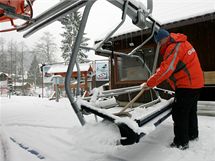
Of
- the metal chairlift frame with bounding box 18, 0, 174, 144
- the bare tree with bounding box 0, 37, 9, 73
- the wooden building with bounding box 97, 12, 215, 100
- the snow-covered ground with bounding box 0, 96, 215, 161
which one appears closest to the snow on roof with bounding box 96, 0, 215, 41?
the wooden building with bounding box 97, 12, 215, 100

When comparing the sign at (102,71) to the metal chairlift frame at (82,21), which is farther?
the sign at (102,71)

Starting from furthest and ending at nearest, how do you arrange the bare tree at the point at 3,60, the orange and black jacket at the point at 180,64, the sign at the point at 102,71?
the bare tree at the point at 3,60 → the sign at the point at 102,71 → the orange and black jacket at the point at 180,64

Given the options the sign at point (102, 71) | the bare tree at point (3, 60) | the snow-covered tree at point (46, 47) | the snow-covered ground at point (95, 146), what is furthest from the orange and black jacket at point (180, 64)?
the bare tree at point (3, 60)

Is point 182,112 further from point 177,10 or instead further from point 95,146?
point 177,10

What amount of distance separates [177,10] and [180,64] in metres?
5.07

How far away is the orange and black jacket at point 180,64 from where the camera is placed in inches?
119

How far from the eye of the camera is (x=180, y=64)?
313cm

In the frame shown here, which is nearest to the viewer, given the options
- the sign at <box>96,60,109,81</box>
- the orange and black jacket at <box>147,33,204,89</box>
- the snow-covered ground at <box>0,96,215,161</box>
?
the snow-covered ground at <box>0,96,215,161</box>

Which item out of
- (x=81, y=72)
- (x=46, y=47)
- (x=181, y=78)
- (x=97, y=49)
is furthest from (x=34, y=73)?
(x=181, y=78)

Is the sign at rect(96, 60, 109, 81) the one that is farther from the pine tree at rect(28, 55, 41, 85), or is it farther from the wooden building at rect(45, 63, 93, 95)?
the pine tree at rect(28, 55, 41, 85)

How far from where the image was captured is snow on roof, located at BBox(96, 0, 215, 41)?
20.8 feet

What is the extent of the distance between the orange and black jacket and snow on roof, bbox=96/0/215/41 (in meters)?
2.85

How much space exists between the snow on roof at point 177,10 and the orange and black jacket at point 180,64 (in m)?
2.85

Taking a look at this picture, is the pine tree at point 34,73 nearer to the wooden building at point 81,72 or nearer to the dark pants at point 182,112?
the wooden building at point 81,72
